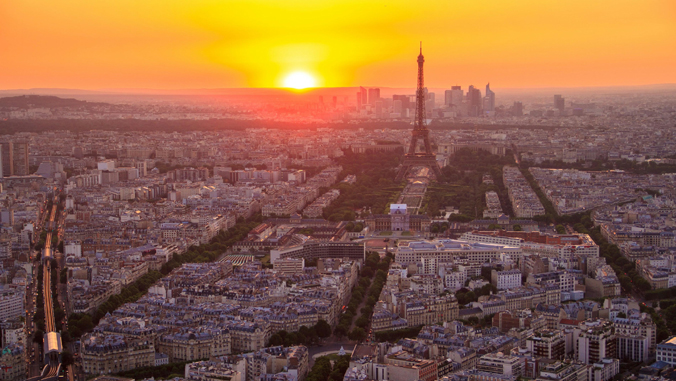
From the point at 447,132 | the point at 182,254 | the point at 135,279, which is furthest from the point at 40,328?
the point at 447,132

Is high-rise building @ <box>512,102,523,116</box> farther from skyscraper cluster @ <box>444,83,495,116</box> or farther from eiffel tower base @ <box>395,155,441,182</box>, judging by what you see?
eiffel tower base @ <box>395,155,441,182</box>

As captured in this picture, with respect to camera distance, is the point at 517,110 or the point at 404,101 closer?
the point at 517,110

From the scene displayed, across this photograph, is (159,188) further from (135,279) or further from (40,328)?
(40,328)

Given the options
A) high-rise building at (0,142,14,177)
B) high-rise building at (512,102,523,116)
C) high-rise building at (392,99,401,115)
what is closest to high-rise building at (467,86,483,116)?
high-rise building at (512,102,523,116)

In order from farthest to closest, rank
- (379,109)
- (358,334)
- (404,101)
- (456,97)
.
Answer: (379,109), (456,97), (404,101), (358,334)

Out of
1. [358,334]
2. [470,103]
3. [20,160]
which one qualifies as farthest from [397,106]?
[358,334]

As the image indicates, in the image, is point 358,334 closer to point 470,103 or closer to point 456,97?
point 470,103

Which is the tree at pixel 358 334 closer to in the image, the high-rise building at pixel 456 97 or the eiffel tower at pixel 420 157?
the eiffel tower at pixel 420 157

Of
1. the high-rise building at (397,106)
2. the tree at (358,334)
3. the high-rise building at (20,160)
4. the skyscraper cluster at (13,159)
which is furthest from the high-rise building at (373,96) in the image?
the tree at (358,334)
